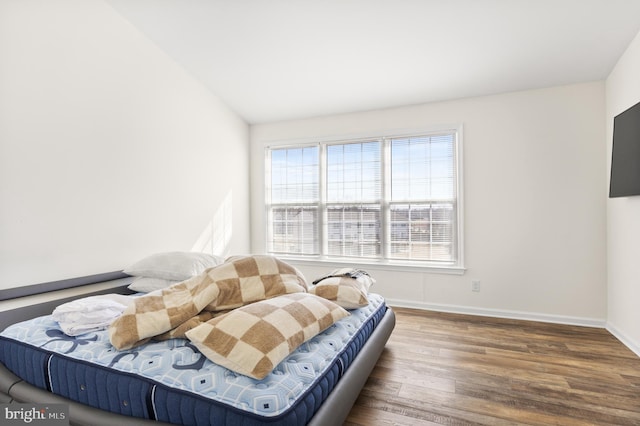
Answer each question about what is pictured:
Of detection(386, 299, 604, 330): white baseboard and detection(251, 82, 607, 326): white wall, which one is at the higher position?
detection(251, 82, 607, 326): white wall

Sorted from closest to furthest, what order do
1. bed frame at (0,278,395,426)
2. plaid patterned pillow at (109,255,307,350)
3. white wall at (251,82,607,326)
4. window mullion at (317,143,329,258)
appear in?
bed frame at (0,278,395,426), plaid patterned pillow at (109,255,307,350), white wall at (251,82,607,326), window mullion at (317,143,329,258)

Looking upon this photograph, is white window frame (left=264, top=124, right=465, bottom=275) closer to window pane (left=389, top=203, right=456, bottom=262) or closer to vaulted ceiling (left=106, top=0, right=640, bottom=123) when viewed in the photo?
window pane (left=389, top=203, right=456, bottom=262)

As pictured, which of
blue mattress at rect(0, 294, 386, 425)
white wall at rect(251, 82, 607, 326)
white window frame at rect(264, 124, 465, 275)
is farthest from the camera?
white window frame at rect(264, 124, 465, 275)

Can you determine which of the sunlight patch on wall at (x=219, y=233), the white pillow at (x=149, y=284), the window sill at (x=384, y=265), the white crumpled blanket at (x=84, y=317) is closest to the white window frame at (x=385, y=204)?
Result: the window sill at (x=384, y=265)

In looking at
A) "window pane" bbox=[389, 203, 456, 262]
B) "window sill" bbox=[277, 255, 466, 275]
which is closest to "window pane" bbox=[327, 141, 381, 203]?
"window pane" bbox=[389, 203, 456, 262]

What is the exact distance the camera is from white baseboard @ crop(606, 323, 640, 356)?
2621mm

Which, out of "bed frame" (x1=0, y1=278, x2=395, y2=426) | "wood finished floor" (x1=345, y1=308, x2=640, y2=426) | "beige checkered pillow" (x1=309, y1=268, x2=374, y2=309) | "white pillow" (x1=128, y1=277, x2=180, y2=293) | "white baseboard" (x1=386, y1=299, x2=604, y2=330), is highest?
"beige checkered pillow" (x1=309, y1=268, x2=374, y2=309)

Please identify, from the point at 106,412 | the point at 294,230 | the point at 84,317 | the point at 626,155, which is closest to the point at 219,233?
the point at 294,230

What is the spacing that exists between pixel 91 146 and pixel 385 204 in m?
3.10

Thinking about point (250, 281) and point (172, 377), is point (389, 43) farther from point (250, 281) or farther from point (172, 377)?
point (172, 377)

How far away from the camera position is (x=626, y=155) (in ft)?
8.78

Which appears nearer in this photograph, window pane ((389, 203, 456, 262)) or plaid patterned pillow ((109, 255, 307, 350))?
plaid patterned pillow ((109, 255, 307, 350))

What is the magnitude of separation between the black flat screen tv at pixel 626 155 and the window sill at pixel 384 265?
1569 millimetres

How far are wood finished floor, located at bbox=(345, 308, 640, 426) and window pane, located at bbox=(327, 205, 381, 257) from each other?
4.09ft
